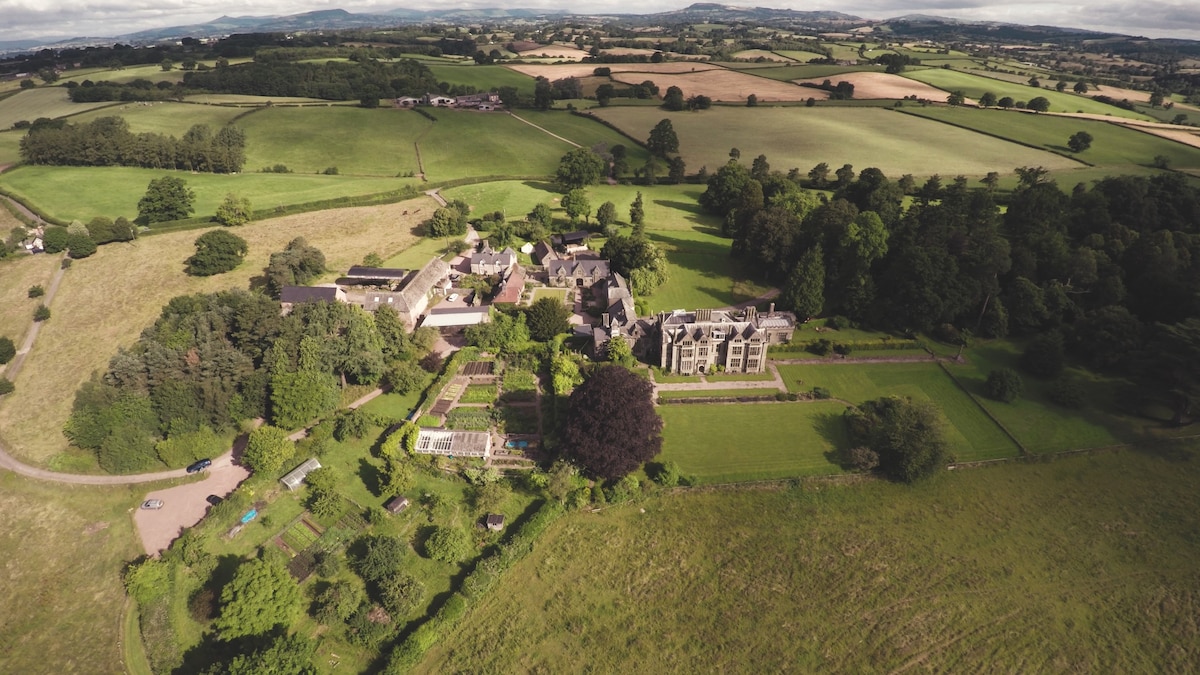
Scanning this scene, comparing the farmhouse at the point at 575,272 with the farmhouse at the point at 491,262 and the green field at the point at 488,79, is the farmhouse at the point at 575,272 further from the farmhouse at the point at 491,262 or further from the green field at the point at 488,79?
the green field at the point at 488,79

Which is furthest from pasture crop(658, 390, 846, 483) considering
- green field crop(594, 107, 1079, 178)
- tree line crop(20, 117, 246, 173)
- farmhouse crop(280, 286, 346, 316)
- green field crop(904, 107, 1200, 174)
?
tree line crop(20, 117, 246, 173)

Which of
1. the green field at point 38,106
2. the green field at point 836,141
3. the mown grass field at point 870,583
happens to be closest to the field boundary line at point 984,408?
the mown grass field at point 870,583

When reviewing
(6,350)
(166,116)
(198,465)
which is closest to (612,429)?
(198,465)

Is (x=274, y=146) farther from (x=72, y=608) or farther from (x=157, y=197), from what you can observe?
(x=72, y=608)

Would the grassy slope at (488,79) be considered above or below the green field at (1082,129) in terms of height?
above

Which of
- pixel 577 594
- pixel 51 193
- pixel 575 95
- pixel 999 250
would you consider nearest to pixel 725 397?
pixel 577 594

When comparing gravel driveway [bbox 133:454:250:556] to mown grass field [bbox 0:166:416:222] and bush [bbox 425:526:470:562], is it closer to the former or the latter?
bush [bbox 425:526:470:562]
